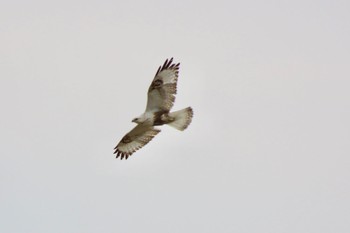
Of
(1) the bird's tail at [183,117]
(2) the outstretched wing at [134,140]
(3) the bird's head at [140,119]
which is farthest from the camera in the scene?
(2) the outstretched wing at [134,140]

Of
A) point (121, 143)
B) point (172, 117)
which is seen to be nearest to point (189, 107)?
point (172, 117)

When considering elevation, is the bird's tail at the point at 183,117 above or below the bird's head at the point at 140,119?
above

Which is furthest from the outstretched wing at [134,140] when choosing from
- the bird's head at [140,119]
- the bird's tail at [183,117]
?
the bird's tail at [183,117]

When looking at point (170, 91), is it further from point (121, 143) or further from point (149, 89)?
point (121, 143)

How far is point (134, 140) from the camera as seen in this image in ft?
72.5

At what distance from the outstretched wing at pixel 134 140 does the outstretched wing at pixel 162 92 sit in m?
0.73

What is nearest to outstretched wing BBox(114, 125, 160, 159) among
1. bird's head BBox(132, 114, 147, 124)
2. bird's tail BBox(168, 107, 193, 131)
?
bird's head BBox(132, 114, 147, 124)

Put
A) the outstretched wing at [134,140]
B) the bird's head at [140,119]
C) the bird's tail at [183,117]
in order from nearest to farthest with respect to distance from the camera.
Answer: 1. the bird's tail at [183,117]
2. the bird's head at [140,119]
3. the outstretched wing at [134,140]

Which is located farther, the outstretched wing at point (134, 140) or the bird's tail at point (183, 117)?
the outstretched wing at point (134, 140)

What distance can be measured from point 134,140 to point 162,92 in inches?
59.8

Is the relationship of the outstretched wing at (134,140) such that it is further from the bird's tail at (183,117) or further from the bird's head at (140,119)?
the bird's tail at (183,117)

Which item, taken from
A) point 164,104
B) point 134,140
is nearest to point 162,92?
point 164,104

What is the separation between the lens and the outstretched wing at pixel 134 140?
71.6 ft

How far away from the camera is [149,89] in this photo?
Result: 69.2ft
